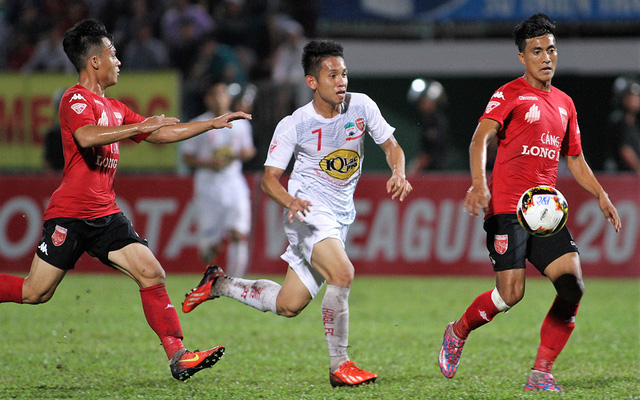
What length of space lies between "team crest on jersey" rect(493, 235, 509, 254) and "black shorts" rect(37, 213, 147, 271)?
2358mm

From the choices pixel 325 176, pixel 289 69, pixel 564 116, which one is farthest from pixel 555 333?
pixel 289 69

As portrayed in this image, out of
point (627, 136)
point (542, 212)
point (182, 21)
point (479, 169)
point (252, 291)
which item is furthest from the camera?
point (182, 21)

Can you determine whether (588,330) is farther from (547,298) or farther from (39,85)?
(39,85)

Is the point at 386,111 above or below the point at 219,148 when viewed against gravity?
above

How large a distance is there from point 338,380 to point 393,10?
9742 millimetres

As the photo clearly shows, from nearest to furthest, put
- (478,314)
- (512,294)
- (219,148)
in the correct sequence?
(512,294) < (478,314) < (219,148)

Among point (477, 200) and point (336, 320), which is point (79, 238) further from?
point (477, 200)

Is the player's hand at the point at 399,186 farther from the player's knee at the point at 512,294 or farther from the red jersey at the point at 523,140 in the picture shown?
the player's knee at the point at 512,294

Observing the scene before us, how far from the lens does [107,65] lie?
18.5 feet

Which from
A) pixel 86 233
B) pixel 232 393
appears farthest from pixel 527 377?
pixel 86 233

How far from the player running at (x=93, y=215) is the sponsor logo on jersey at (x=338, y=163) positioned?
0.73 m

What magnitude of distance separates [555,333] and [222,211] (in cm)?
647

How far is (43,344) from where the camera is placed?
723 centimetres

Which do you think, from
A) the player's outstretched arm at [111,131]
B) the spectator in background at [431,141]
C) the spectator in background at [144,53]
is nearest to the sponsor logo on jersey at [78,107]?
the player's outstretched arm at [111,131]
